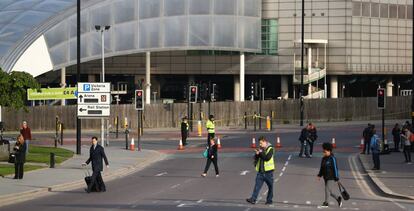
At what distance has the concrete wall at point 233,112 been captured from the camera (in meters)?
64.8

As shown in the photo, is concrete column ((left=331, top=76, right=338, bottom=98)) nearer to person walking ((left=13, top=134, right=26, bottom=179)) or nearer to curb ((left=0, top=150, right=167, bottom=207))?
curb ((left=0, top=150, right=167, bottom=207))

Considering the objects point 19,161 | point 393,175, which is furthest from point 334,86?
point 19,161

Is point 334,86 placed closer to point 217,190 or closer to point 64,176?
point 64,176

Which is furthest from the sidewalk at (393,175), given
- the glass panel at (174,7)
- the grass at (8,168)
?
the glass panel at (174,7)

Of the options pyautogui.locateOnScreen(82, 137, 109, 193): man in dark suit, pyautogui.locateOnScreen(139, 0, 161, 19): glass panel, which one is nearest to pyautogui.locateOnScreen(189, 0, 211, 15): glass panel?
pyautogui.locateOnScreen(139, 0, 161, 19): glass panel

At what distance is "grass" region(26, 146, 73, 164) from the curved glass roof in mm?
31271

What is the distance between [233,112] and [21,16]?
22.2 m

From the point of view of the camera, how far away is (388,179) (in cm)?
2630

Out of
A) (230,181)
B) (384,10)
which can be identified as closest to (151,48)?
(384,10)

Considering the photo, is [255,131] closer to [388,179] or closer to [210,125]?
[210,125]

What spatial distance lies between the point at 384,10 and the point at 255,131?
116ft

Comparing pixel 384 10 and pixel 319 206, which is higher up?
pixel 384 10

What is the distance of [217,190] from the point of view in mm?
23109

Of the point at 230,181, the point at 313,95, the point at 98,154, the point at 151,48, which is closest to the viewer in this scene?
the point at 98,154
